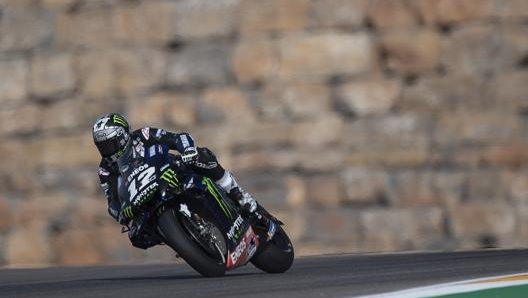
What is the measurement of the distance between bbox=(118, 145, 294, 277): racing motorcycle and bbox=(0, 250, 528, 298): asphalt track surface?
0.17 m

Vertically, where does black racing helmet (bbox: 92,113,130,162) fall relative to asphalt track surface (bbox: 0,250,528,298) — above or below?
above

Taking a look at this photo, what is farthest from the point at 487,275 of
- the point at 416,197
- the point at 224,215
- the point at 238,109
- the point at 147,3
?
the point at 147,3

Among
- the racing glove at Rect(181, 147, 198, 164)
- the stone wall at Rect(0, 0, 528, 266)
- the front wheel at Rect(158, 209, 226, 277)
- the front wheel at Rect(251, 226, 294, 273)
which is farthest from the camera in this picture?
the stone wall at Rect(0, 0, 528, 266)

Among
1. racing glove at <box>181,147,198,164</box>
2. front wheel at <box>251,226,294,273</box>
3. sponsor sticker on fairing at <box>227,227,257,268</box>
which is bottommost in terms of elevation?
front wheel at <box>251,226,294,273</box>

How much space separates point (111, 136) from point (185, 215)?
2.75 ft

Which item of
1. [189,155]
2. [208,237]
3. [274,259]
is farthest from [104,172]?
[274,259]

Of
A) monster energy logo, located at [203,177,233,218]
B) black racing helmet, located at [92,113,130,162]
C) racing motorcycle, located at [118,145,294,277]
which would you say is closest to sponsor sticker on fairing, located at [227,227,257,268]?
racing motorcycle, located at [118,145,294,277]

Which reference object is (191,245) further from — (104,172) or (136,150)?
(104,172)

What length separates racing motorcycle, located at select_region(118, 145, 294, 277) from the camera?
31.9ft

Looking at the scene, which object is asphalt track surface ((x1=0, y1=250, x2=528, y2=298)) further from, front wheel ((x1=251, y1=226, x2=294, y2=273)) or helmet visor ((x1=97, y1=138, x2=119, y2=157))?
helmet visor ((x1=97, y1=138, x2=119, y2=157))

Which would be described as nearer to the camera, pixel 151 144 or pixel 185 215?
pixel 185 215

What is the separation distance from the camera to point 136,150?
10141 millimetres

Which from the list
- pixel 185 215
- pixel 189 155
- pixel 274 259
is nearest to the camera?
pixel 185 215

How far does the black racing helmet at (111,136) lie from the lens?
33.2ft
